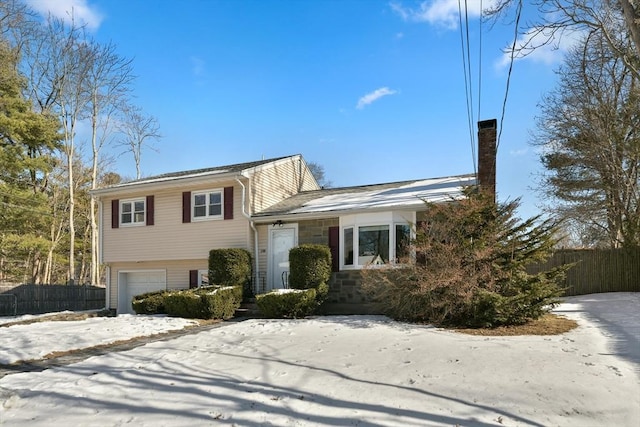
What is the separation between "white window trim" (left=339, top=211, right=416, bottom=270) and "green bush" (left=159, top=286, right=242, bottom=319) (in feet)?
10.7

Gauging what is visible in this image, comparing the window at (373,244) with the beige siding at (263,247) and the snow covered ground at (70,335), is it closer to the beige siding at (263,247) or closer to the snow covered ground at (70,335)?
the beige siding at (263,247)

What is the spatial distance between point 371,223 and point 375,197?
1.87m

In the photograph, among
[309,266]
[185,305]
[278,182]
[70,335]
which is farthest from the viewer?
[278,182]

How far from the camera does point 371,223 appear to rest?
42.4 feet

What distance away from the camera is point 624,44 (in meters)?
13.8

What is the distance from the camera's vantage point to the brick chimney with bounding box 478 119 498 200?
451 inches

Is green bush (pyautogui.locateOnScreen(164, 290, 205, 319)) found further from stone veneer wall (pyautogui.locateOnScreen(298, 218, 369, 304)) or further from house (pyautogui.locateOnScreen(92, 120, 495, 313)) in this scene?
stone veneer wall (pyautogui.locateOnScreen(298, 218, 369, 304))

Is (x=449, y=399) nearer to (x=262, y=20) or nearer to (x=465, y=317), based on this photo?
(x=465, y=317)

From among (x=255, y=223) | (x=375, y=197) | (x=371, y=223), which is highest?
(x=375, y=197)

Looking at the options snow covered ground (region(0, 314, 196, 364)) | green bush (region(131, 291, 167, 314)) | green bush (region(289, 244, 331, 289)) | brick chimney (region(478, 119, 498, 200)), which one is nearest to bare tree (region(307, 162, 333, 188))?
green bush (region(131, 291, 167, 314))

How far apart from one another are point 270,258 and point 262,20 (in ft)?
23.5

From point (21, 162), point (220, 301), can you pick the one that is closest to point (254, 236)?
point (220, 301)

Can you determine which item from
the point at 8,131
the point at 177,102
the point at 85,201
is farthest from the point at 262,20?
the point at 85,201

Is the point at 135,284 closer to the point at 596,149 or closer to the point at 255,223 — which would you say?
the point at 255,223
